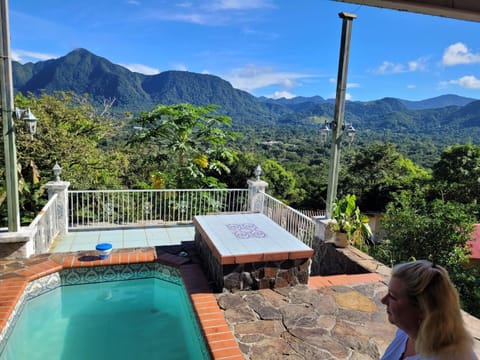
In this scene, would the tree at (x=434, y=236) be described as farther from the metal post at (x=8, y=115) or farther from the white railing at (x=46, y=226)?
the metal post at (x=8, y=115)

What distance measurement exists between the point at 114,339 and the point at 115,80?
65.9 m

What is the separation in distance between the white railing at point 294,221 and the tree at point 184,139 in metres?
2.25

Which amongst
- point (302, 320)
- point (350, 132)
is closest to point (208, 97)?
point (350, 132)

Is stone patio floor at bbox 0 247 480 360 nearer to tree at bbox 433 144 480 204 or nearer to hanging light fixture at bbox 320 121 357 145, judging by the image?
hanging light fixture at bbox 320 121 357 145

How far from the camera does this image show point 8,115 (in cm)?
425

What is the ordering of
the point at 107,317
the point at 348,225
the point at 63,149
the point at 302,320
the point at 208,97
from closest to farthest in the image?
the point at 302,320
the point at 107,317
the point at 348,225
the point at 63,149
the point at 208,97

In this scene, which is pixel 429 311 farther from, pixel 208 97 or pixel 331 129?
pixel 208 97

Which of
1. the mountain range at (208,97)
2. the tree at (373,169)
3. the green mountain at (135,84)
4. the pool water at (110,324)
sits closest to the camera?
the pool water at (110,324)

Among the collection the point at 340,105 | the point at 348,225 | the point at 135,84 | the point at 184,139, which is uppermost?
the point at 135,84

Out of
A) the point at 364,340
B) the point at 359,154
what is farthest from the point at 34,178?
the point at 359,154

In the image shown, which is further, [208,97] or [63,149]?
[208,97]

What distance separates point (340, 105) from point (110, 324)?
4.33 metres

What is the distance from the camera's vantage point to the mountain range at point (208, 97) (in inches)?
2306

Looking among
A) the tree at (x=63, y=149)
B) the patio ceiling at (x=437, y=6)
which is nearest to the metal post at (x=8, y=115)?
the tree at (x=63, y=149)
